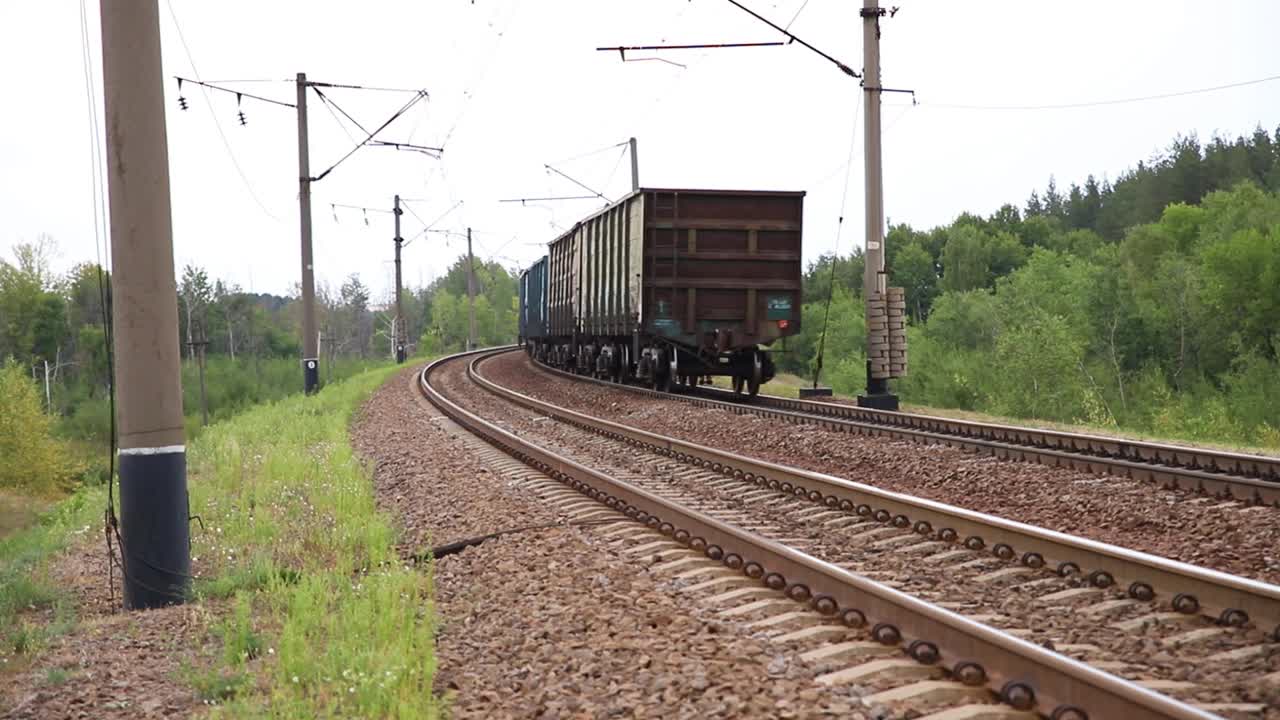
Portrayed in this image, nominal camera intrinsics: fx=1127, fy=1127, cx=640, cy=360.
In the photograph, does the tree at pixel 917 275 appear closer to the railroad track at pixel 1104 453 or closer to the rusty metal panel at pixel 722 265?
the rusty metal panel at pixel 722 265

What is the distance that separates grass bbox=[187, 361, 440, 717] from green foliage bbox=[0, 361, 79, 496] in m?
44.6

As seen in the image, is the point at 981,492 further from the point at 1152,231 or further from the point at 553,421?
the point at 1152,231

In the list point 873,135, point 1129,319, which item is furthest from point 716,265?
point 1129,319

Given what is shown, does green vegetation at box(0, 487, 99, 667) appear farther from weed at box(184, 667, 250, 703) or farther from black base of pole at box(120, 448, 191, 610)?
weed at box(184, 667, 250, 703)

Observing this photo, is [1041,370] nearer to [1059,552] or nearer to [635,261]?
[635,261]

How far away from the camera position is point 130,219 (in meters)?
6.45

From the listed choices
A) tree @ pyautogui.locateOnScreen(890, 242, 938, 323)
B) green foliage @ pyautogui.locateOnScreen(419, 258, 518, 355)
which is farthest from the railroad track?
tree @ pyautogui.locateOnScreen(890, 242, 938, 323)

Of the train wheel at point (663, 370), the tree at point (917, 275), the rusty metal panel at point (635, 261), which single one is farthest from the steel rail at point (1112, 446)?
the tree at point (917, 275)

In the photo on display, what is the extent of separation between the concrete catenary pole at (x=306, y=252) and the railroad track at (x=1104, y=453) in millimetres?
15045

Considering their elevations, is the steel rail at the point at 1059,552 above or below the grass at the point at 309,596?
above

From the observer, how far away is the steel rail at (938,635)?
3.40 metres

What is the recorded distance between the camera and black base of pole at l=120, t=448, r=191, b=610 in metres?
6.59

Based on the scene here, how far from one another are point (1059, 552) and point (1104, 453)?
184 inches

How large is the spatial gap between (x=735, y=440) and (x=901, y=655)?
8.89 meters
